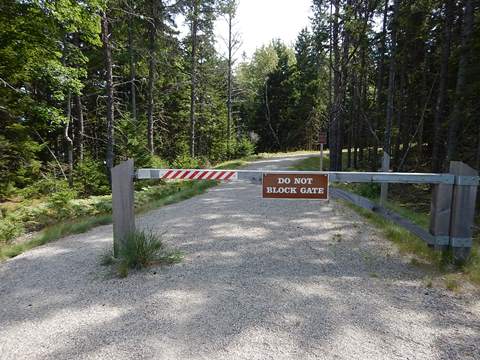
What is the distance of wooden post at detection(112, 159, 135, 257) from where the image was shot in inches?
176

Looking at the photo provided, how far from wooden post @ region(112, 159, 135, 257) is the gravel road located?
623 mm

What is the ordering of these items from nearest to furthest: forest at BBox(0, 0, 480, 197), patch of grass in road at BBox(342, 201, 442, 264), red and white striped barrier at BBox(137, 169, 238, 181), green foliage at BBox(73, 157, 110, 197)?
1. red and white striped barrier at BBox(137, 169, 238, 181)
2. patch of grass in road at BBox(342, 201, 442, 264)
3. forest at BBox(0, 0, 480, 197)
4. green foliage at BBox(73, 157, 110, 197)

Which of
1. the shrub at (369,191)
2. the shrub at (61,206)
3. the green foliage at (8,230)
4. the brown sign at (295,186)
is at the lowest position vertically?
the green foliage at (8,230)

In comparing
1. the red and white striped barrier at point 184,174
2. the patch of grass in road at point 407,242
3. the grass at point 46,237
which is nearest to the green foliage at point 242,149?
the grass at point 46,237

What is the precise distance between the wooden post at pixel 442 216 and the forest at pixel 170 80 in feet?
21.5

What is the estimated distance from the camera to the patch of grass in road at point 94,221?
A: 607cm

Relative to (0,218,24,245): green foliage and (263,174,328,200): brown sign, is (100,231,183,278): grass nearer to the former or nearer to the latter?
(263,174,328,200): brown sign

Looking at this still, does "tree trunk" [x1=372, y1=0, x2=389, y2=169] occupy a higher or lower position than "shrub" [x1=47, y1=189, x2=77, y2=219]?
higher

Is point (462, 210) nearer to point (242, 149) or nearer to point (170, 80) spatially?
point (170, 80)

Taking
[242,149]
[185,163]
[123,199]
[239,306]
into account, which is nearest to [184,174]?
[123,199]

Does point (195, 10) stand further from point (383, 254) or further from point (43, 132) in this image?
point (383, 254)

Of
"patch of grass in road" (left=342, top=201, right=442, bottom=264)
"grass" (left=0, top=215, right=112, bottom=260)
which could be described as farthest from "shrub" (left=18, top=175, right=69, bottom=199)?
"patch of grass in road" (left=342, top=201, right=442, bottom=264)

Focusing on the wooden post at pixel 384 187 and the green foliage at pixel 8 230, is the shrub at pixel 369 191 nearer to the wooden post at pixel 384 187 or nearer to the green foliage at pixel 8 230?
the wooden post at pixel 384 187

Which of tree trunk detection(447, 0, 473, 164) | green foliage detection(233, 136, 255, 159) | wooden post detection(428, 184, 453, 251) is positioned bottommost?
wooden post detection(428, 184, 453, 251)
